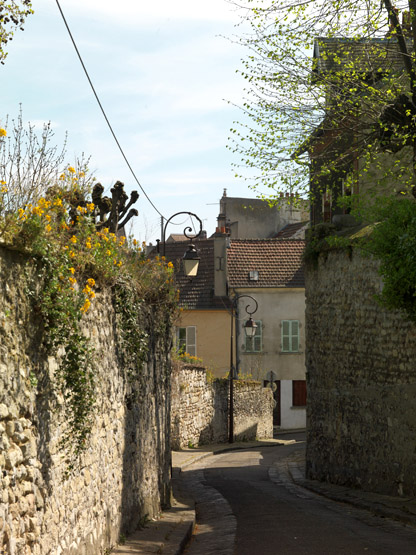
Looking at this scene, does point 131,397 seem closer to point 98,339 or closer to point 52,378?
→ point 98,339

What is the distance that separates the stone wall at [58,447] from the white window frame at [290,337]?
26872 mm

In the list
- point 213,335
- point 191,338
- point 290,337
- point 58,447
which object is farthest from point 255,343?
point 58,447

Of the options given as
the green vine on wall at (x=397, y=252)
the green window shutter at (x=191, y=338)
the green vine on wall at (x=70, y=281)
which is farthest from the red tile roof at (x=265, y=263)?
the green vine on wall at (x=70, y=281)

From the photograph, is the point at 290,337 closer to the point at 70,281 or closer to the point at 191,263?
the point at 191,263

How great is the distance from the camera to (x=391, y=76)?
15.6 m

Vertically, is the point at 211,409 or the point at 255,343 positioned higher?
the point at 255,343

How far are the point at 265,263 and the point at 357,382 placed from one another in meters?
22.5

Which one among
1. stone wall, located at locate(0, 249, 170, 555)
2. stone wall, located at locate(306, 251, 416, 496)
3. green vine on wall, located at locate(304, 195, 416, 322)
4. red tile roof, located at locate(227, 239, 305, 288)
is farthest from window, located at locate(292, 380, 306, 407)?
stone wall, located at locate(0, 249, 170, 555)

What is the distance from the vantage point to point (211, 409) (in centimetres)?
2834

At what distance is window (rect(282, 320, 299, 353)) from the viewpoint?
3762cm

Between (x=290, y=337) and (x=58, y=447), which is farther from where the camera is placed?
(x=290, y=337)

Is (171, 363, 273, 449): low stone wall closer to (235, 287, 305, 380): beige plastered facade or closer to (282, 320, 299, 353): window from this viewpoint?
(235, 287, 305, 380): beige plastered facade

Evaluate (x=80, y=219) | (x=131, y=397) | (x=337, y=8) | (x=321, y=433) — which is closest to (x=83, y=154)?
(x=80, y=219)

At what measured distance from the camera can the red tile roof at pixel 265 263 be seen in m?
37.3
